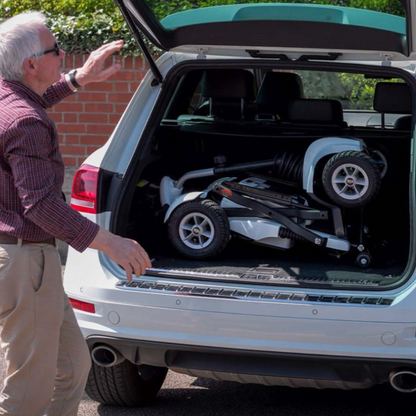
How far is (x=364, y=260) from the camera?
435 cm

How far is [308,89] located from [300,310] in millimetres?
3509

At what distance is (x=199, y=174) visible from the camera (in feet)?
16.3

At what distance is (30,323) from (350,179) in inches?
74.2

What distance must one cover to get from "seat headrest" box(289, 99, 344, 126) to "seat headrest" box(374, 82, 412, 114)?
0.99ft

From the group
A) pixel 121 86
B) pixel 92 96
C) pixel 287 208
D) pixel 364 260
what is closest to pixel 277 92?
pixel 287 208

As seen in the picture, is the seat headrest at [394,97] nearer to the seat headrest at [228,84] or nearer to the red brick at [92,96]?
the seat headrest at [228,84]

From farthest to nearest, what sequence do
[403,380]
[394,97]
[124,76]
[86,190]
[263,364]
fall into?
[124,76] < [394,97] < [86,190] < [263,364] < [403,380]

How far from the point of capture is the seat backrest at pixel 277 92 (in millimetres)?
5906

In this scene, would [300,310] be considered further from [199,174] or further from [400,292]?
[199,174]

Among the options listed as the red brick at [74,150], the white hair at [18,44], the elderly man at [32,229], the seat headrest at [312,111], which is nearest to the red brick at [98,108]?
the red brick at [74,150]

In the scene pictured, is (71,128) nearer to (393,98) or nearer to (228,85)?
(228,85)

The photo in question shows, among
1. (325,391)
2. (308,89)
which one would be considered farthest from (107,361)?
(308,89)

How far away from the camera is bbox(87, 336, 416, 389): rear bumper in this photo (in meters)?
3.67

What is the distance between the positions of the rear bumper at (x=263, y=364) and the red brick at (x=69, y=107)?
4538 mm
